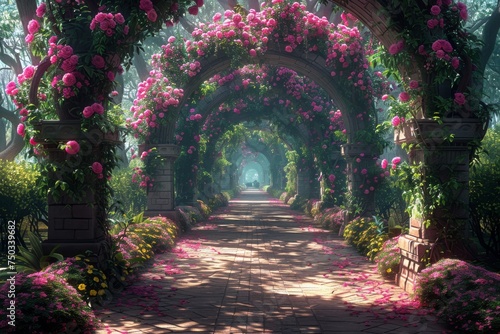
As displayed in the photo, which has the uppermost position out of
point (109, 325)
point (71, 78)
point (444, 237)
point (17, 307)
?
point (71, 78)

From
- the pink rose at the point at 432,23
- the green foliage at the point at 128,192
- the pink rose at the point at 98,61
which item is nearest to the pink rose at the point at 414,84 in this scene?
the pink rose at the point at 432,23

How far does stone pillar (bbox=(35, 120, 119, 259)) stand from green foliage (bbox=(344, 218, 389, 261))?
5052 mm

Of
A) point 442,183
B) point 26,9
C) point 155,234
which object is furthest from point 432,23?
point 26,9

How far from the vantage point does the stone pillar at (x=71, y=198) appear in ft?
23.1

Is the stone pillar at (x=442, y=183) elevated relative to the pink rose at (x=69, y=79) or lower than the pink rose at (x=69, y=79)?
lower

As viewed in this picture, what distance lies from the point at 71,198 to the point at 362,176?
838 centimetres

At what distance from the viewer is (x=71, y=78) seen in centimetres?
691

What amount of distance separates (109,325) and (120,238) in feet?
9.72

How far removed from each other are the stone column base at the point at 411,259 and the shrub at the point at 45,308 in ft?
13.3

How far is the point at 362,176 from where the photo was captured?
13.6 metres

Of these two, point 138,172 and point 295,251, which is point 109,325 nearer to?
point 295,251

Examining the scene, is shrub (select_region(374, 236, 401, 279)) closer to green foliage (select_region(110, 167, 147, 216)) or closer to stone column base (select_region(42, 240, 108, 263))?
stone column base (select_region(42, 240, 108, 263))

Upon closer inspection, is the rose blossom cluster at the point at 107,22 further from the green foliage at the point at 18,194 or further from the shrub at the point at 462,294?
the shrub at the point at 462,294

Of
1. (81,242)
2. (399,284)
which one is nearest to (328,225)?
(399,284)
